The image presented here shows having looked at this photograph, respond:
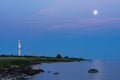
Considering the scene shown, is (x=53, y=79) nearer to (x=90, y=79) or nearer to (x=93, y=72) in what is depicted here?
(x=90, y=79)

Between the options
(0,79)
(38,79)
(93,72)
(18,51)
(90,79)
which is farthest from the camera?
(18,51)

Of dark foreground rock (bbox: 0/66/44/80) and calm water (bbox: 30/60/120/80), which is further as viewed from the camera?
calm water (bbox: 30/60/120/80)

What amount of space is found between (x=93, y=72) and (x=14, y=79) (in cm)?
3283

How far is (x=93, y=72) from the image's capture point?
79312mm

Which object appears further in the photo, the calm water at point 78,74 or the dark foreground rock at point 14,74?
the calm water at point 78,74

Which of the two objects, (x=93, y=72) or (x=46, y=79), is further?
(x=93, y=72)

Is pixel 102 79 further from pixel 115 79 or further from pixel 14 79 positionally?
pixel 14 79

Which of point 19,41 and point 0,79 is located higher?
point 19,41

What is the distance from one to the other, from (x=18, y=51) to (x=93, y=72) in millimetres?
105658

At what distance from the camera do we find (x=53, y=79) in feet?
205

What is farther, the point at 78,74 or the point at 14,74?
the point at 78,74

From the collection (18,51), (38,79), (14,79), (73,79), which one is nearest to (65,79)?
(73,79)

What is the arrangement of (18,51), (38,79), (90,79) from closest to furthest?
(38,79), (90,79), (18,51)

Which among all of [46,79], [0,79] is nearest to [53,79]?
[46,79]
